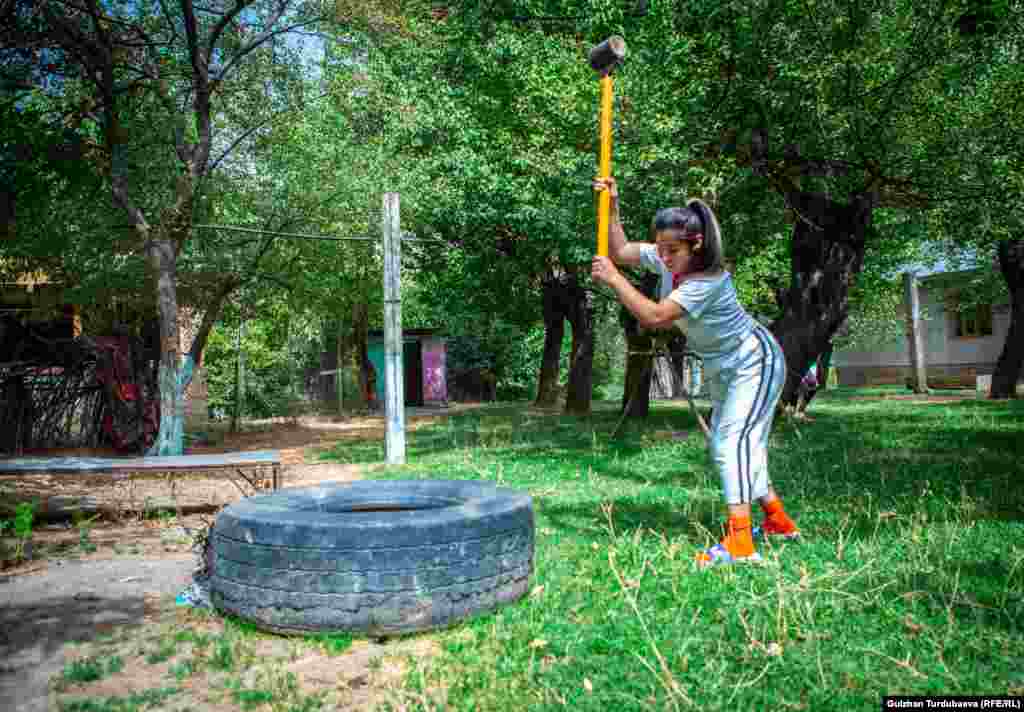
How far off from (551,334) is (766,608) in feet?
59.0

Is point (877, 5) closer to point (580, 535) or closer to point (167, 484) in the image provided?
point (580, 535)

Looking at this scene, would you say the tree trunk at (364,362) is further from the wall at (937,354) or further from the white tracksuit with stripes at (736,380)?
the wall at (937,354)

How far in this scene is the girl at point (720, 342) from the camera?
4.00m

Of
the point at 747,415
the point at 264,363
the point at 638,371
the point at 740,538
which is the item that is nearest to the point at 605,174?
the point at 747,415

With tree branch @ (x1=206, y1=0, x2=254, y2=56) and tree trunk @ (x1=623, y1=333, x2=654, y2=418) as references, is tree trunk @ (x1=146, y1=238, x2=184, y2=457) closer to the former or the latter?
tree branch @ (x1=206, y1=0, x2=254, y2=56)

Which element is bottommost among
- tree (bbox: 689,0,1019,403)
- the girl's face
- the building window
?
the girl's face

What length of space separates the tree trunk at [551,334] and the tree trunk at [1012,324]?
1004 centimetres

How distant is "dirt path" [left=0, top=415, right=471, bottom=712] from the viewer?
115 inches

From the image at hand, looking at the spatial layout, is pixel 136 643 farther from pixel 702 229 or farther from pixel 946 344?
pixel 946 344

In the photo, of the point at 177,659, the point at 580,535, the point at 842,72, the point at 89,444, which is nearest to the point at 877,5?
the point at 842,72

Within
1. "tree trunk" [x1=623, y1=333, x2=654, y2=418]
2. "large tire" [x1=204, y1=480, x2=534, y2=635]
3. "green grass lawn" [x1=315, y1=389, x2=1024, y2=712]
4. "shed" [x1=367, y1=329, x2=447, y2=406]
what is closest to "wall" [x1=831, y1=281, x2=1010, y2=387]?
"tree trunk" [x1=623, y1=333, x2=654, y2=418]

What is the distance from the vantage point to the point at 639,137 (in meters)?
10.4

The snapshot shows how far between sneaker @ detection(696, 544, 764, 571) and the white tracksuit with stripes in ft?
0.89

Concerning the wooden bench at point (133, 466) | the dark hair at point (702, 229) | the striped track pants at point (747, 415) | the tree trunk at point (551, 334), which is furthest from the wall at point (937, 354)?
the dark hair at point (702, 229)
